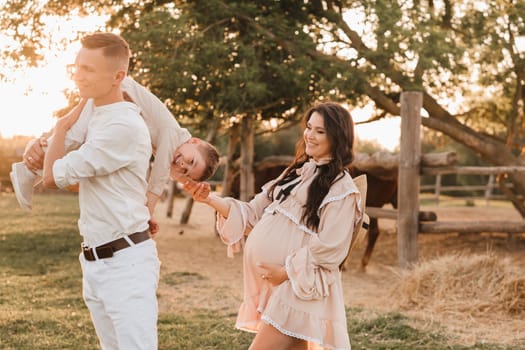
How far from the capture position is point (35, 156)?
9.05 ft

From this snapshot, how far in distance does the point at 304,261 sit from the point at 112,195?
0.86m

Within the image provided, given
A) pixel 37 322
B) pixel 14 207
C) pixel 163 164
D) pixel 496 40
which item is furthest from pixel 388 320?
pixel 14 207

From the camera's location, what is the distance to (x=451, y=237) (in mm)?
12953

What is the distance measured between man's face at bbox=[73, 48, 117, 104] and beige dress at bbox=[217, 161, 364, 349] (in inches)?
38.3

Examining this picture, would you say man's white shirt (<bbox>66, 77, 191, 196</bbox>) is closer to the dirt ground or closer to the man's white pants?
the man's white pants

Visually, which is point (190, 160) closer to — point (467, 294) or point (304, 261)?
point (304, 261)

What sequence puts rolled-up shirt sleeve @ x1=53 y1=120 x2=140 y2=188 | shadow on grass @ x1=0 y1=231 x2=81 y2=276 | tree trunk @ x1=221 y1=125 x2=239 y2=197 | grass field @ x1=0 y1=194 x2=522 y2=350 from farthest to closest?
tree trunk @ x1=221 y1=125 x2=239 y2=197
shadow on grass @ x1=0 y1=231 x2=81 y2=276
grass field @ x1=0 y1=194 x2=522 y2=350
rolled-up shirt sleeve @ x1=53 y1=120 x2=140 y2=188

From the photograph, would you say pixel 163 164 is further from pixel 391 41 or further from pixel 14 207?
pixel 14 207

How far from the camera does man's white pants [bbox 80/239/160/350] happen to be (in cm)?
255

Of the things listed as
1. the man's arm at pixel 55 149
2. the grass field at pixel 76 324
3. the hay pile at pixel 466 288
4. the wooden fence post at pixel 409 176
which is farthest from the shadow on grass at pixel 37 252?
the man's arm at pixel 55 149

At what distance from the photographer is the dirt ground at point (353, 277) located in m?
5.95

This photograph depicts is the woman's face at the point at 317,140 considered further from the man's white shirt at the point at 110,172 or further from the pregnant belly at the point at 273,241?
the man's white shirt at the point at 110,172

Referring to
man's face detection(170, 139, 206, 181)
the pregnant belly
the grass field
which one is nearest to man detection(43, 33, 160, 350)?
man's face detection(170, 139, 206, 181)

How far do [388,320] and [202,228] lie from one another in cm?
953
